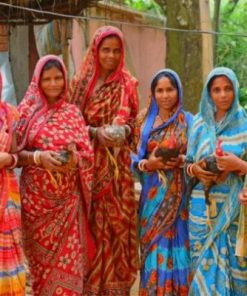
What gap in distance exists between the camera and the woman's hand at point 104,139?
415cm

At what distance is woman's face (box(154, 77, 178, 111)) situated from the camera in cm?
415

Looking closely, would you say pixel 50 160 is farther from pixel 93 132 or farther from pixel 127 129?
pixel 127 129

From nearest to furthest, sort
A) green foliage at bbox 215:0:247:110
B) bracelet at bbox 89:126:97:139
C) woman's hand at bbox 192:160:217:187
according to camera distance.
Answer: woman's hand at bbox 192:160:217:187
bracelet at bbox 89:126:97:139
green foliage at bbox 215:0:247:110

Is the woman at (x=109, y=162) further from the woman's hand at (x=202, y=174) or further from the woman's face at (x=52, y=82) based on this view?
the woman's hand at (x=202, y=174)

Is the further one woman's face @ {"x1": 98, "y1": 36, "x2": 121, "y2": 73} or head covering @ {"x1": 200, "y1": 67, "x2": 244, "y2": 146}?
woman's face @ {"x1": 98, "y1": 36, "x2": 121, "y2": 73}

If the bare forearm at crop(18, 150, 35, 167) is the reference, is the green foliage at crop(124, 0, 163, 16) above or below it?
above

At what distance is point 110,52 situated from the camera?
14.2ft

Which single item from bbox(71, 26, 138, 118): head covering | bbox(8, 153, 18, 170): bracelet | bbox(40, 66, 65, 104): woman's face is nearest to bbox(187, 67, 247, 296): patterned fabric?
bbox(71, 26, 138, 118): head covering

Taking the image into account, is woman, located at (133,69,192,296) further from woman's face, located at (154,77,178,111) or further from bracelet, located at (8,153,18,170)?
bracelet, located at (8,153,18,170)

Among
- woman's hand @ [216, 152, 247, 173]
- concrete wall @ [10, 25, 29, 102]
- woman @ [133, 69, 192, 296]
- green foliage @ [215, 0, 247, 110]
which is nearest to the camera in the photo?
woman's hand @ [216, 152, 247, 173]

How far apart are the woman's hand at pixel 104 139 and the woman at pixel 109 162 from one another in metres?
0.05

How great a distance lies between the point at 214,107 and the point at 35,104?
1122 mm

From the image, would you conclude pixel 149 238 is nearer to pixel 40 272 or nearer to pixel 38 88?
pixel 40 272

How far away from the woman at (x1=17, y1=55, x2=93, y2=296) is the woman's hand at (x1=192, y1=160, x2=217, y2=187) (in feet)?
2.33
